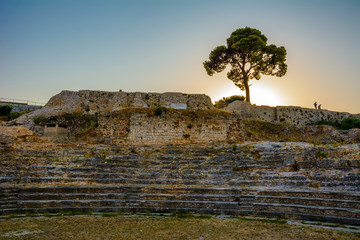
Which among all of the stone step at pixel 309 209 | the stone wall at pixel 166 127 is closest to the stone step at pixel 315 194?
the stone step at pixel 309 209

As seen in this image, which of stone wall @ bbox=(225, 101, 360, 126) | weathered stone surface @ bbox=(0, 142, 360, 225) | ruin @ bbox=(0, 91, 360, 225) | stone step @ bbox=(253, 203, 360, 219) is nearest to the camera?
stone step @ bbox=(253, 203, 360, 219)

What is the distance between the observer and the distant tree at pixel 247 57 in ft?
87.2

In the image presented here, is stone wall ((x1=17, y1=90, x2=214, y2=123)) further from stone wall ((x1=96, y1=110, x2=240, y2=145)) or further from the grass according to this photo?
the grass

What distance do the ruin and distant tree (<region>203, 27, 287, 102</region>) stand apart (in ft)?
37.1

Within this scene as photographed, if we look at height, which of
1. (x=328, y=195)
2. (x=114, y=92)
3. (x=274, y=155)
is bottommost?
(x=328, y=195)

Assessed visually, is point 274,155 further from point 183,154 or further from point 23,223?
point 23,223

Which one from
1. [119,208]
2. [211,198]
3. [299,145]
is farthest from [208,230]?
[299,145]

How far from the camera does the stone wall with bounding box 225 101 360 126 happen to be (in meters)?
25.2

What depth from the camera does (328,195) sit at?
7848 mm

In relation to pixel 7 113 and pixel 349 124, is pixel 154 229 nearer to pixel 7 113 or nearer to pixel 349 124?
pixel 7 113

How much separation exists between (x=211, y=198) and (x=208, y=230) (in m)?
2.26

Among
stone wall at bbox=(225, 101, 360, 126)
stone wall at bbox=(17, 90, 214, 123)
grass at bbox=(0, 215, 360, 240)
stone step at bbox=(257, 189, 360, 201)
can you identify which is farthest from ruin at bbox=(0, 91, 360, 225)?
stone wall at bbox=(225, 101, 360, 126)

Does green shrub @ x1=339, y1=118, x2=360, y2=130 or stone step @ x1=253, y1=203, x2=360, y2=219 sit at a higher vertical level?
green shrub @ x1=339, y1=118, x2=360, y2=130

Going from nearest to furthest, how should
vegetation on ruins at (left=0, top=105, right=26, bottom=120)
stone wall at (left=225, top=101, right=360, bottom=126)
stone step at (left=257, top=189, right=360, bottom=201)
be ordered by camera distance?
stone step at (left=257, top=189, right=360, bottom=201)
vegetation on ruins at (left=0, top=105, right=26, bottom=120)
stone wall at (left=225, top=101, right=360, bottom=126)
